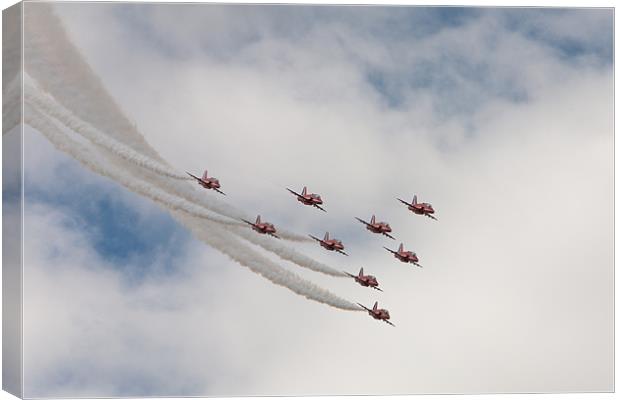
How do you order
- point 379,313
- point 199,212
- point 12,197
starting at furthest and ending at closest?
point 379,313 → point 199,212 → point 12,197

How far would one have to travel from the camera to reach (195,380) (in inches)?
2048

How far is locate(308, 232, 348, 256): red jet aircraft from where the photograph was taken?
52.7 metres

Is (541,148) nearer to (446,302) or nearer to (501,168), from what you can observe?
(501,168)

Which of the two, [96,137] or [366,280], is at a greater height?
[96,137]

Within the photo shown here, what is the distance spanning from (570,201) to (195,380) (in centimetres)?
1197

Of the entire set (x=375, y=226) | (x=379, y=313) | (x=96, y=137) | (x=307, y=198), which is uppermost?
(x=96, y=137)

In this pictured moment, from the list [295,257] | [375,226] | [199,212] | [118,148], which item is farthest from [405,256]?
[118,148]

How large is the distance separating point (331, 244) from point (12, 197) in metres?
9.03

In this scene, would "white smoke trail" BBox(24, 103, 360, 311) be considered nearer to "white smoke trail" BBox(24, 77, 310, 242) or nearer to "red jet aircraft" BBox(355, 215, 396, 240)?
"white smoke trail" BBox(24, 77, 310, 242)

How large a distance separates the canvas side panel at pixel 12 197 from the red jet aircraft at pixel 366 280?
30.6 ft

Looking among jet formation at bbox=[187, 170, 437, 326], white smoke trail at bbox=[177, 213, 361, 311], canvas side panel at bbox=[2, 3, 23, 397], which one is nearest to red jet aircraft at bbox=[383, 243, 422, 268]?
jet formation at bbox=[187, 170, 437, 326]

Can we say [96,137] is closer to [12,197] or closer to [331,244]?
[12,197]

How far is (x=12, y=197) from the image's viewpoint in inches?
2029

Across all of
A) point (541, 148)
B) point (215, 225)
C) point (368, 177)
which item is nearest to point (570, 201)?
point (541, 148)
